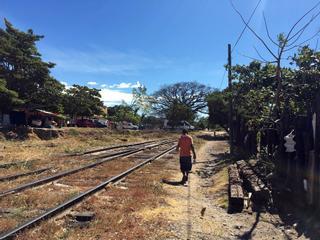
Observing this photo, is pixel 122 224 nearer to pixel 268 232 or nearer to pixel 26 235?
pixel 26 235

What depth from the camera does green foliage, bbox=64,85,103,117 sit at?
74.2 meters

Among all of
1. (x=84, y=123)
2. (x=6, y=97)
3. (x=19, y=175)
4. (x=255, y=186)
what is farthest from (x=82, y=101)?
(x=255, y=186)

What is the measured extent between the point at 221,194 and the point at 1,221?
6.67 meters

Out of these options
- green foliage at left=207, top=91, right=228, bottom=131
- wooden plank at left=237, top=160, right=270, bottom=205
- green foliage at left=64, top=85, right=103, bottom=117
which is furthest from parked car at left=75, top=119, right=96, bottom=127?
wooden plank at left=237, top=160, right=270, bottom=205

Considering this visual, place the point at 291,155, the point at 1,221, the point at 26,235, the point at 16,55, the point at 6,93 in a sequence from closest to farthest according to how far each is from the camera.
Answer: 1. the point at 26,235
2. the point at 1,221
3. the point at 291,155
4. the point at 6,93
5. the point at 16,55

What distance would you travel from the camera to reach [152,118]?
117 meters

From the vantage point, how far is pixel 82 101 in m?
74.6

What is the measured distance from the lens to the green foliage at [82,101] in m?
74.2

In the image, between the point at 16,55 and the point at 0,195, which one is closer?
the point at 0,195

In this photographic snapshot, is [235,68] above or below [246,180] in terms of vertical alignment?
above

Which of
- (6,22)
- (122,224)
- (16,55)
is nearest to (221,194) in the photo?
(122,224)

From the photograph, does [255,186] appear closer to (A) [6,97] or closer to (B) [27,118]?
(A) [6,97]

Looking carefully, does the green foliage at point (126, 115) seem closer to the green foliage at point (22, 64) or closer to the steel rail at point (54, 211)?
the green foliage at point (22, 64)

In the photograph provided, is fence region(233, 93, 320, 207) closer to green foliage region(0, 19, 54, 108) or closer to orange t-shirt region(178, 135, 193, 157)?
orange t-shirt region(178, 135, 193, 157)
